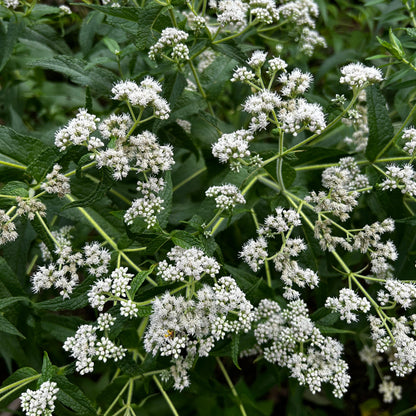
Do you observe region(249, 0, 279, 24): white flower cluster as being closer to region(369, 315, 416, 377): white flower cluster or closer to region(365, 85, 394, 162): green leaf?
region(365, 85, 394, 162): green leaf

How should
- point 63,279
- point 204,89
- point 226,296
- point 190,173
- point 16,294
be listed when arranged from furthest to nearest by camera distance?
1. point 190,173
2. point 204,89
3. point 16,294
4. point 63,279
5. point 226,296

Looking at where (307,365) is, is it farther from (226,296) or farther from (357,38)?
(357,38)

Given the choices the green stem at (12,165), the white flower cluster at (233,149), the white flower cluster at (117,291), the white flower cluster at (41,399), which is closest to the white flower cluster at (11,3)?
the green stem at (12,165)

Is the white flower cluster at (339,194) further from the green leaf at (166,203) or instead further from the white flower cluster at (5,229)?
the white flower cluster at (5,229)

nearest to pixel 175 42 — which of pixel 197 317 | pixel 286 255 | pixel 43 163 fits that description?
pixel 43 163

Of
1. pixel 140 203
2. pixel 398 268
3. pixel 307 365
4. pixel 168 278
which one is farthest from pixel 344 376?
pixel 140 203

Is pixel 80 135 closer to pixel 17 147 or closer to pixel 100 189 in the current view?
pixel 100 189

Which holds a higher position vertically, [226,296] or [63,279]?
[226,296]
